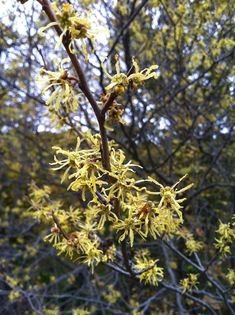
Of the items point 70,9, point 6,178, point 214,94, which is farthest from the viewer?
point 6,178

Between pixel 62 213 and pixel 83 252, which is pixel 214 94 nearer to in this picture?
pixel 62 213

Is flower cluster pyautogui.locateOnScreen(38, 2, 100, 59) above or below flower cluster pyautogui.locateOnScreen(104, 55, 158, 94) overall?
above

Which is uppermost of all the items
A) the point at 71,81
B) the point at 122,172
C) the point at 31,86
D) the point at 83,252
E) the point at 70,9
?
the point at 31,86

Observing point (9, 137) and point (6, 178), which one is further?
point (6, 178)

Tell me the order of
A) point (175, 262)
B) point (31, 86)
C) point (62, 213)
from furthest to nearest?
point (31, 86) → point (175, 262) → point (62, 213)

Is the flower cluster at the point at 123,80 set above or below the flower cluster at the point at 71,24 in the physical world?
below

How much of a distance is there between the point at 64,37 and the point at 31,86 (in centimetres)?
422

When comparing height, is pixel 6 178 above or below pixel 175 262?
above

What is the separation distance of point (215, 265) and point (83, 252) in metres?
2.38

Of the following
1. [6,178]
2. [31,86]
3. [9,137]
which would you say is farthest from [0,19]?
[6,178]

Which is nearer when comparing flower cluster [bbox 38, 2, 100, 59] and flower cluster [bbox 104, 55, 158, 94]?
flower cluster [bbox 38, 2, 100, 59]

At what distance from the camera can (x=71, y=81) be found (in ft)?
4.60

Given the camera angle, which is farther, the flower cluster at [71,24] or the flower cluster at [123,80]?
the flower cluster at [123,80]

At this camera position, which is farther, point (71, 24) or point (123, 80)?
point (123, 80)
